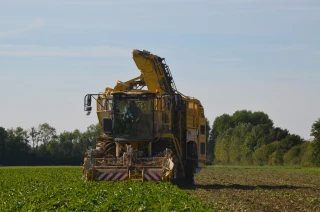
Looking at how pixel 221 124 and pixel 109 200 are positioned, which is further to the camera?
pixel 221 124

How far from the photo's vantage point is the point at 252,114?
164 metres

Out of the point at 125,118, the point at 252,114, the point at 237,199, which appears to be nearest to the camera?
the point at 237,199

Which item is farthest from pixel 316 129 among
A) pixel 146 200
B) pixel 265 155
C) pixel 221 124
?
pixel 221 124

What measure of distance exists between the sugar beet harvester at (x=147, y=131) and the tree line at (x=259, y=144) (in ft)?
111

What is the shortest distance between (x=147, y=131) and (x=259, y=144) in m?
76.9

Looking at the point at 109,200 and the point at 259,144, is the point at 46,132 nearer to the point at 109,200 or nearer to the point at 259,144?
the point at 259,144

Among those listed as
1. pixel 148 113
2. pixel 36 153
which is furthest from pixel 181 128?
pixel 36 153

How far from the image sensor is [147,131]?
2708 cm

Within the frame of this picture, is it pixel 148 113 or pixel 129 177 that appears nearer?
pixel 129 177

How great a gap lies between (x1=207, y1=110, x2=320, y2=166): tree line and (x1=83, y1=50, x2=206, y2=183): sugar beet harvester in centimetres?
3380

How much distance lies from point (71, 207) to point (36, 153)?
92.3 meters

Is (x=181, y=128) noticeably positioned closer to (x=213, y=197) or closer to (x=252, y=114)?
(x=213, y=197)

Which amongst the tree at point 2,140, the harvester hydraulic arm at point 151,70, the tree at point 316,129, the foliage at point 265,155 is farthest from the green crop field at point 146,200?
the tree at point 2,140

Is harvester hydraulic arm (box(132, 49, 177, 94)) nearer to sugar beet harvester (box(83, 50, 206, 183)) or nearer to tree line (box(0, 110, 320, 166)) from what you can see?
sugar beet harvester (box(83, 50, 206, 183))
